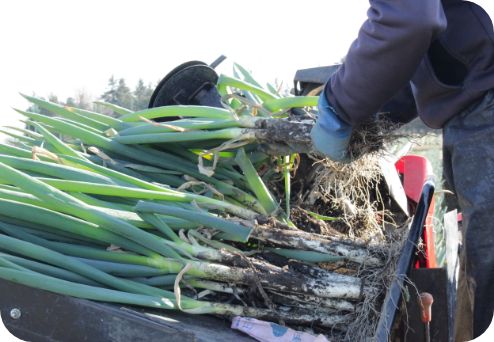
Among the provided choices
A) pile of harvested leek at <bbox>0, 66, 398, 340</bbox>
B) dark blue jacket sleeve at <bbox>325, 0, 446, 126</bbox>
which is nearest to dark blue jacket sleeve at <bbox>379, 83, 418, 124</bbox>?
pile of harvested leek at <bbox>0, 66, 398, 340</bbox>

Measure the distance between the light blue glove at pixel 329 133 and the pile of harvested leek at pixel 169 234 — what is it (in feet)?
0.83

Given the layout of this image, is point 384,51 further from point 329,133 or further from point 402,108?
point 402,108

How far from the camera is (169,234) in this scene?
1.68 meters

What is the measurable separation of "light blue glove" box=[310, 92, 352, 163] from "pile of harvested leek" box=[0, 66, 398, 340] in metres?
0.25

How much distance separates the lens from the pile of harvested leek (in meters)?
1.57

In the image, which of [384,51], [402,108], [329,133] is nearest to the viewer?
[384,51]

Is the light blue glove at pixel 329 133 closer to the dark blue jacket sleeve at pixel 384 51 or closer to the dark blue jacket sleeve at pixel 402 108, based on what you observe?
the dark blue jacket sleeve at pixel 384 51

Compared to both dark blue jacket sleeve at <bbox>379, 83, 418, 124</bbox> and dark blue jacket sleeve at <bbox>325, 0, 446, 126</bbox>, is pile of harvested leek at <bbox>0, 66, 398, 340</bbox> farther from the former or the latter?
dark blue jacket sleeve at <bbox>325, 0, 446, 126</bbox>

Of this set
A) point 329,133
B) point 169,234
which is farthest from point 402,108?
point 169,234

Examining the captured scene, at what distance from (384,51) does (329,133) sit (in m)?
0.32

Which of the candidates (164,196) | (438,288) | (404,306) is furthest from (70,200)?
(438,288)

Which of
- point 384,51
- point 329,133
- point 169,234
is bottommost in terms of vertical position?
point 169,234

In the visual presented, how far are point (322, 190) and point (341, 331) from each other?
53 centimetres

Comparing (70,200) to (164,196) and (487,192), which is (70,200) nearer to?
(164,196)
